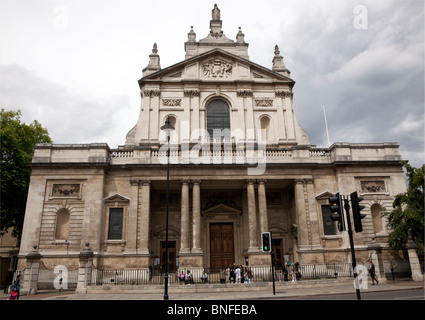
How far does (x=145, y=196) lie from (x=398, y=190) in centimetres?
1895

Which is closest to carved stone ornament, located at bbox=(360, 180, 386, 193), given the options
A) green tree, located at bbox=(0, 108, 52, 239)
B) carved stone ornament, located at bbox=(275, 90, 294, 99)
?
carved stone ornament, located at bbox=(275, 90, 294, 99)

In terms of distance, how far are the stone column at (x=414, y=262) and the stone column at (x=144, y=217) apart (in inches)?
677

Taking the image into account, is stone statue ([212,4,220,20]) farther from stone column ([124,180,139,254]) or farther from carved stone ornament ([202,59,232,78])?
stone column ([124,180,139,254])

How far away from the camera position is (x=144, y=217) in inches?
893

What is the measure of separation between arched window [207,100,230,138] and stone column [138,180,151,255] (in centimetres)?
791

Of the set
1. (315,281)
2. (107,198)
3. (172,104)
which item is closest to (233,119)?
(172,104)

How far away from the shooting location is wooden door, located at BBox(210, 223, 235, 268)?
25141 millimetres

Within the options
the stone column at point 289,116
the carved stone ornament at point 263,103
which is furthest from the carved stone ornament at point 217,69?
the stone column at point 289,116

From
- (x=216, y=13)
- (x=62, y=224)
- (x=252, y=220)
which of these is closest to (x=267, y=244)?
(x=252, y=220)

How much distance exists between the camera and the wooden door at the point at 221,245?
25.1m

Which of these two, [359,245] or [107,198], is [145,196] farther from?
[359,245]

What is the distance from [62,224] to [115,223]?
144 inches
